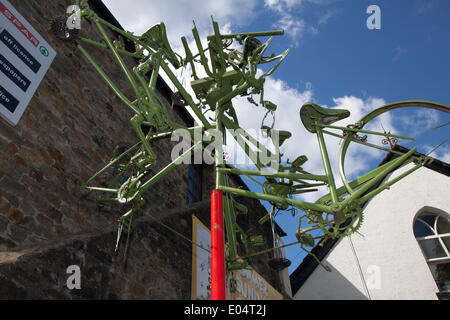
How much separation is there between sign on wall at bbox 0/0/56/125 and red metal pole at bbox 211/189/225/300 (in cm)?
354

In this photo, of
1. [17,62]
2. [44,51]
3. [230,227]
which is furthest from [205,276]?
[44,51]

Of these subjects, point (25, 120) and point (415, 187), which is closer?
point (25, 120)

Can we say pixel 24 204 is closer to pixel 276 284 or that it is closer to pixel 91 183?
pixel 91 183

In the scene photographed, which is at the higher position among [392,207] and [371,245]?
[392,207]

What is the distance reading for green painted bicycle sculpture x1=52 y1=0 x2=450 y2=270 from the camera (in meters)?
3.61

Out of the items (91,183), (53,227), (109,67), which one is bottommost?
(53,227)

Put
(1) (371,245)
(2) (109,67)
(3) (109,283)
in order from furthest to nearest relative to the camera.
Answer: (1) (371,245)
(2) (109,67)
(3) (109,283)

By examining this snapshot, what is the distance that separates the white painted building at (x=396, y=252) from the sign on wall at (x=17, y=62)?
10.2m

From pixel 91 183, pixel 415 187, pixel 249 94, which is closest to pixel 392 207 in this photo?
pixel 415 187

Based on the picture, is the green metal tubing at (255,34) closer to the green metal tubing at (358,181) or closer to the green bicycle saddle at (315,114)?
the green bicycle saddle at (315,114)

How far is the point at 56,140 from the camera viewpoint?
5.51 m

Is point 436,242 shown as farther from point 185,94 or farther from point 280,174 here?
point 185,94

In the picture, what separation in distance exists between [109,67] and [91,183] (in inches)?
121
